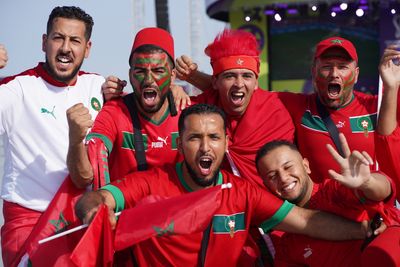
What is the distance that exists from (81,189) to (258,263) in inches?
45.0

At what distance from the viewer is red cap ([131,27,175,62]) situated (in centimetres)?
464

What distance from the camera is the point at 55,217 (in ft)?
13.4

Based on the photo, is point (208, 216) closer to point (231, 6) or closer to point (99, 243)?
point (99, 243)

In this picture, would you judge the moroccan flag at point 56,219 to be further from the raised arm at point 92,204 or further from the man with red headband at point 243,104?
the man with red headband at point 243,104

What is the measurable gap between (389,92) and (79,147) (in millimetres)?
1959

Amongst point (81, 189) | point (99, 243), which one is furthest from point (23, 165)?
point (99, 243)

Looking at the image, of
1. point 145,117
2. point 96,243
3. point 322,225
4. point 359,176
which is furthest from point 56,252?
point 359,176

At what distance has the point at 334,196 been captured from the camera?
13.2 ft

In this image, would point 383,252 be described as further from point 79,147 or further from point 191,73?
point 191,73

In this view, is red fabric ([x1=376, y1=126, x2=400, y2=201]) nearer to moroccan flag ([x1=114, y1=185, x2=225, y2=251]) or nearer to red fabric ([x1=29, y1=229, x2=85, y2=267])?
moroccan flag ([x1=114, y1=185, x2=225, y2=251])

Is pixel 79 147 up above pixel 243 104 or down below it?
below

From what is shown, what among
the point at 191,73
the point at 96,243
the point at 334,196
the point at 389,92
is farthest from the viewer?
the point at 191,73

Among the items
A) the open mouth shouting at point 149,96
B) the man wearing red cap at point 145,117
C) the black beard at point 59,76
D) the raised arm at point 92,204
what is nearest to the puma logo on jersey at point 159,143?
the man wearing red cap at point 145,117

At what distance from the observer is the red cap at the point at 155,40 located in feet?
15.2
